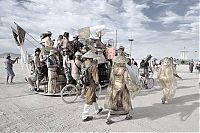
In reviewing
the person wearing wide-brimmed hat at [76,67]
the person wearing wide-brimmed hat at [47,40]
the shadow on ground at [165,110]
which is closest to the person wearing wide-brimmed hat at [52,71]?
the person wearing wide-brimmed hat at [76,67]

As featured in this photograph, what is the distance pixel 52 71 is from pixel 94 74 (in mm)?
3860

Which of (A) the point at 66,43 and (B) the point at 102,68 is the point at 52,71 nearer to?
(A) the point at 66,43

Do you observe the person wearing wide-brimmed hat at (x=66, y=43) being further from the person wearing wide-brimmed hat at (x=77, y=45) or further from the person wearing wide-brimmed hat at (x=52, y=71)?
the person wearing wide-brimmed hat at (x=52, y=71)

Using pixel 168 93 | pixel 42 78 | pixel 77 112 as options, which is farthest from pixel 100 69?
pixel 77 112

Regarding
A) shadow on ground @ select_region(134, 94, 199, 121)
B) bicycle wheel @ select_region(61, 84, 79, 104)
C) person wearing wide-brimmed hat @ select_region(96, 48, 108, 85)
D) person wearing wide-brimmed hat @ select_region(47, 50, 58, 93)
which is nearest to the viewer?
shadow on ground @ select_region(134, 94, 199, 121)

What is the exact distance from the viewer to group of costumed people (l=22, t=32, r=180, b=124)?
606 cm

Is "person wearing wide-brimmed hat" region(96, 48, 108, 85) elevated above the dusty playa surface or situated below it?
above

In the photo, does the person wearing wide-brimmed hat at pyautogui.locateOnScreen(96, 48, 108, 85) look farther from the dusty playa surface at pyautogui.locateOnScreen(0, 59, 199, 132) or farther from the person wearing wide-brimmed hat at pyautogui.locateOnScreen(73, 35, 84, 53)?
the dusty playa surface at pyautogui.locateOnScreen(0, 59, 199, 132)

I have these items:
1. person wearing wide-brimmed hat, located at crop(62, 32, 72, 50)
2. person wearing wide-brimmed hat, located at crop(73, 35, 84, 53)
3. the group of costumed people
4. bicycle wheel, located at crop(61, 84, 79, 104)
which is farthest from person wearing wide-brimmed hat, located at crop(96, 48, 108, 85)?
bicycle wheel, located at crop(61, 84, 79, 104)

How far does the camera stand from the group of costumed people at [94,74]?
6.06 metres

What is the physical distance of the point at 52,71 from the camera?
9578mm

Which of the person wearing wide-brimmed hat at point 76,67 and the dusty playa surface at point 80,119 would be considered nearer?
the dusty playa surface at point 80,119

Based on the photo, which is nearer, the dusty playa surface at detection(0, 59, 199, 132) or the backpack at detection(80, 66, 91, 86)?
the dusty playa surface at detection(0, 59, 199, 132)

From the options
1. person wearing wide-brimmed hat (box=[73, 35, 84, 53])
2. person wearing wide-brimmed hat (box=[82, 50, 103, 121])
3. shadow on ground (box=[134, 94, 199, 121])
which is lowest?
shadow on ground (box=[134, 94, 199, 121])
